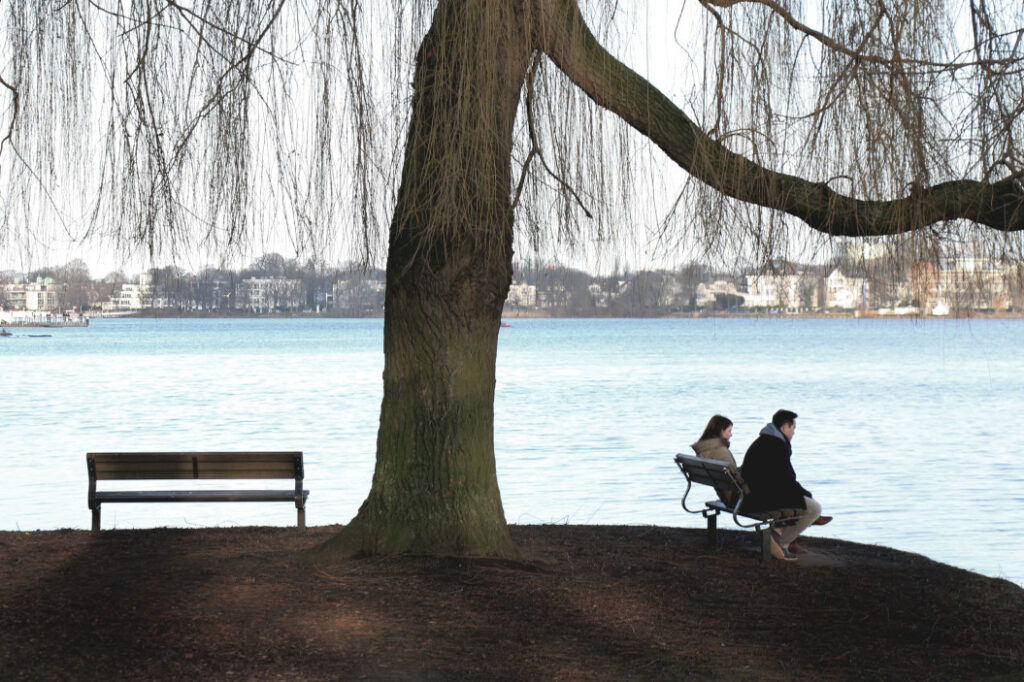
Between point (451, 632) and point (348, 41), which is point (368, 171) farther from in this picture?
point (451, 632)

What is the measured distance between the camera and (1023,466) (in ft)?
89.2

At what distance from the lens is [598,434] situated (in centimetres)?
3591

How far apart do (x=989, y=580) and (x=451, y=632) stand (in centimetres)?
468

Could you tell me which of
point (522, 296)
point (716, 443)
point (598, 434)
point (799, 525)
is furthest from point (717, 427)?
point (598, 434)

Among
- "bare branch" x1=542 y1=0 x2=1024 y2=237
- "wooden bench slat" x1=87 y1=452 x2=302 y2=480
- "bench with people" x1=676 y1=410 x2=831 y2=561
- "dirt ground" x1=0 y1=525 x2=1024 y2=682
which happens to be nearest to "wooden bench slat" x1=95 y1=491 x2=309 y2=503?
"wooden bench slat" x1=87 y1=452 x2=302 y2=480

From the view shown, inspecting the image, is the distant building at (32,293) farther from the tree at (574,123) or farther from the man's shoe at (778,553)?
the man's shoe at (778,553)

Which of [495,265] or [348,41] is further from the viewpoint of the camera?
[495,265]

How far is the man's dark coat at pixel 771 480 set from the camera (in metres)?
9.73

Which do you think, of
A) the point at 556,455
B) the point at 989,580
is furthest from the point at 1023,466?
the point at 989,580

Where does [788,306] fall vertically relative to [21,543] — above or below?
above

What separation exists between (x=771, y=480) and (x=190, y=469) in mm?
4650

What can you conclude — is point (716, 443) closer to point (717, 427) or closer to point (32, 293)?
point (717, 427)

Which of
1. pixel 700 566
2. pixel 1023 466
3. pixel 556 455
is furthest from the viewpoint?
pixel 556 455

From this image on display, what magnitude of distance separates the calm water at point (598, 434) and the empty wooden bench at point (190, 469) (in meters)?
5.66
